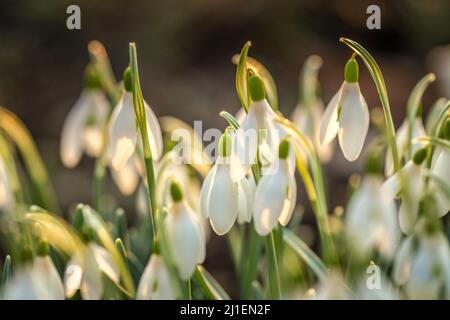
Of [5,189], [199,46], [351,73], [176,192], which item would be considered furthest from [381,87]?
[199,46]

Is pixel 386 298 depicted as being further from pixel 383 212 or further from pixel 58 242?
pixel 58 242

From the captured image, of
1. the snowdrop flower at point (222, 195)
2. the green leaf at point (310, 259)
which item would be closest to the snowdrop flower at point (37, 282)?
the snowdrop flower at point (222, 195)

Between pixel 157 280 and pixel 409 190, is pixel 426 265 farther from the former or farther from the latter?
pixel 157 280

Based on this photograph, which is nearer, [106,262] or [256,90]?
[256,90]

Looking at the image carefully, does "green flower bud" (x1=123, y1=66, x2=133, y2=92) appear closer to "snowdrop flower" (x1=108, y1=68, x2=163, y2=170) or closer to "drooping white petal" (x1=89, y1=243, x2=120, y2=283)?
"snowdrop flower" (x1=108, y1=68, x2=163, y2=170)

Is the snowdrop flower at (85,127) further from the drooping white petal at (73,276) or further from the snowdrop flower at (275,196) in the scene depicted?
the snowdrop flower at (275,196)

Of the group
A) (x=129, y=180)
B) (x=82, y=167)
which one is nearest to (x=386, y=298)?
(x=129, y=180)

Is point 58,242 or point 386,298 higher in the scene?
point 58,242

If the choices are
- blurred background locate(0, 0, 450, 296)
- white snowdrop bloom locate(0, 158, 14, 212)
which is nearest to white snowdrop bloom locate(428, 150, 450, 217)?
white snowdrop bloom locate(0, 158, 14, 212)
